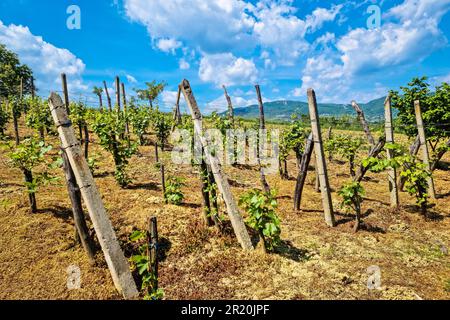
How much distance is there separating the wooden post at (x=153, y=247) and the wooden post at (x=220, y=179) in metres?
2.43

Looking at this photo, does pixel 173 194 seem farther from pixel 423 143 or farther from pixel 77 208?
pixel 423 143

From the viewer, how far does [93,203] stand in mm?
4699

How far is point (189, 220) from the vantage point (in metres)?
7.50

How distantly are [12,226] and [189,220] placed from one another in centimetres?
418

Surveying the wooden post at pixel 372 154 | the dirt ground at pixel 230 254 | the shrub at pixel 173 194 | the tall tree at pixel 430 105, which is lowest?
the dirt ground at pixel 230 254

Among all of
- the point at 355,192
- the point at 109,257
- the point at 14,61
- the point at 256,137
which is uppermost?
the point at 14,61

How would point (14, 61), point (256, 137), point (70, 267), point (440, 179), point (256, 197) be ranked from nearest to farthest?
1. point (70, 267)
2. point (256, 197)
3. point (440, 179)
4. point (256, 137)
5. point (14, 61)

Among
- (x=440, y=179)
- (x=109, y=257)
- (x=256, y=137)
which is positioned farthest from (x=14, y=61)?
(x=440, y=179)

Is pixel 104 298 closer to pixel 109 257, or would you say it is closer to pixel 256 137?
pixel 109 257

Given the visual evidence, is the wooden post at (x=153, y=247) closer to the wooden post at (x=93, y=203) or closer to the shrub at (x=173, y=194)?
the wooden post at (x=93, y=203)

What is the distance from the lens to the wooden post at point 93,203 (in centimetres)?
468

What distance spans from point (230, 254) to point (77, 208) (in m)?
3.38

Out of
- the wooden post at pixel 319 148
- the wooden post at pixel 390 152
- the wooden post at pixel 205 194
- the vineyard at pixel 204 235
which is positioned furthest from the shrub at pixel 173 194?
the wooden post at pixel 390 152

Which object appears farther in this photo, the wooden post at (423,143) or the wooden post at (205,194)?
the wooden post at (423,143)
